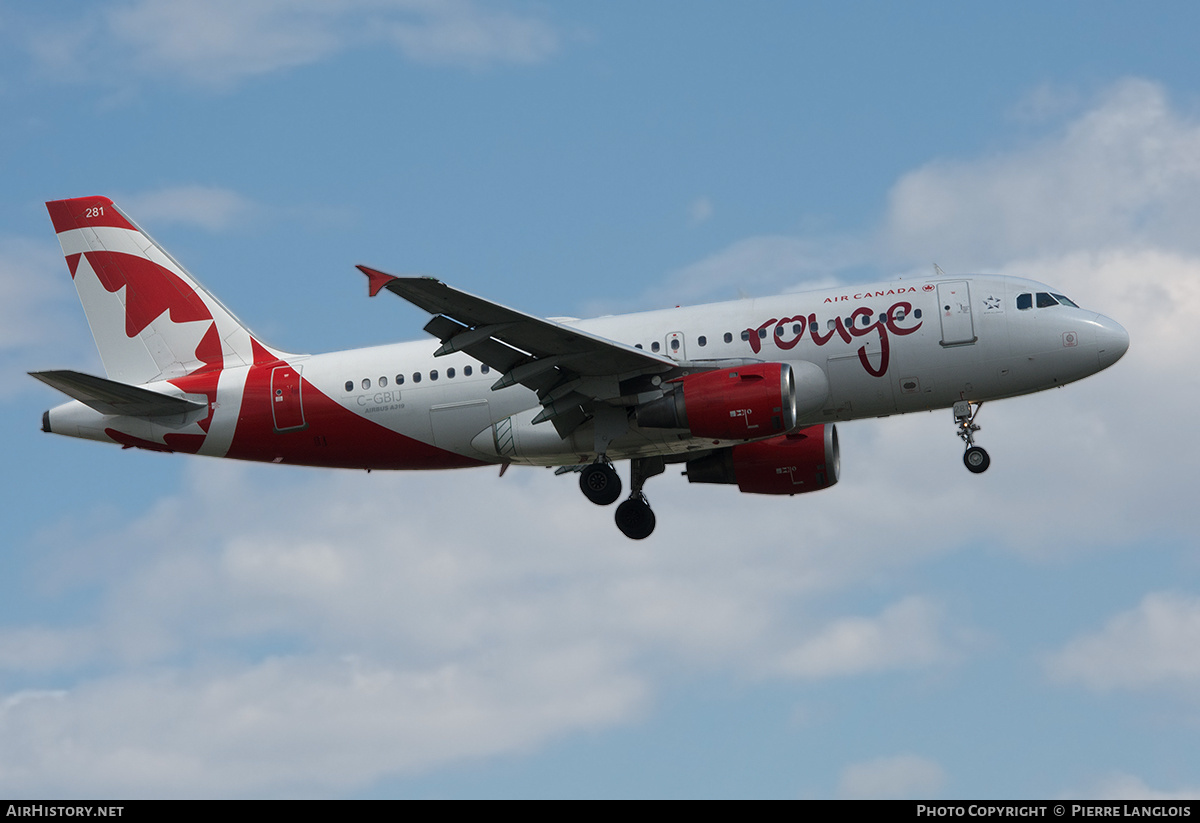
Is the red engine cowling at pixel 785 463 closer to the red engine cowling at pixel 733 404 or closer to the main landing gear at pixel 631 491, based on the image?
the main landing gear at pixel 631 491

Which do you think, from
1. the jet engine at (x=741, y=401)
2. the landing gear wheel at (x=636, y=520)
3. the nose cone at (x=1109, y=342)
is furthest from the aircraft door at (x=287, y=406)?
the nose cone at (x=1109, y=342)

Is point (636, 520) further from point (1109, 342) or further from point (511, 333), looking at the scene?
point (1109, 342)

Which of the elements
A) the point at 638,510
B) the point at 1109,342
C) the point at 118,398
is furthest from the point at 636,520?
the point at 118,398

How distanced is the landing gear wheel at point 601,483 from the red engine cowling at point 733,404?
2.61 metres

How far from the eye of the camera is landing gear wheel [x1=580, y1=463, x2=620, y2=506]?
1416 inches

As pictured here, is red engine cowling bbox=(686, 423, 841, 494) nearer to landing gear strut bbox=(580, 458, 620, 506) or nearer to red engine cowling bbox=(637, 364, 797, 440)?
landing gear strut bbox=(580, 458, 620, 506)

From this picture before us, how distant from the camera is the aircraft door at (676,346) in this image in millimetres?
34969

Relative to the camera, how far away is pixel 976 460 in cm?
3447

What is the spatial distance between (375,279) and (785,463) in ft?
46.6

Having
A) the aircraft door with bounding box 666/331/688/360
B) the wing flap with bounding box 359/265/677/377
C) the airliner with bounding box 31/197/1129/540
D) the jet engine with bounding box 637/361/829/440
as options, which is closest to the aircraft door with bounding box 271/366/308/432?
the airliner with bounding box 31/197/1129/540

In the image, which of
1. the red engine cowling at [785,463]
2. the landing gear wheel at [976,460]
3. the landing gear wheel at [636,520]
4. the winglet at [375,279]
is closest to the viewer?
the winglet at [375,279]

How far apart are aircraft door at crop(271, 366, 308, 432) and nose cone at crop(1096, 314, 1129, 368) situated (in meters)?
20.0
